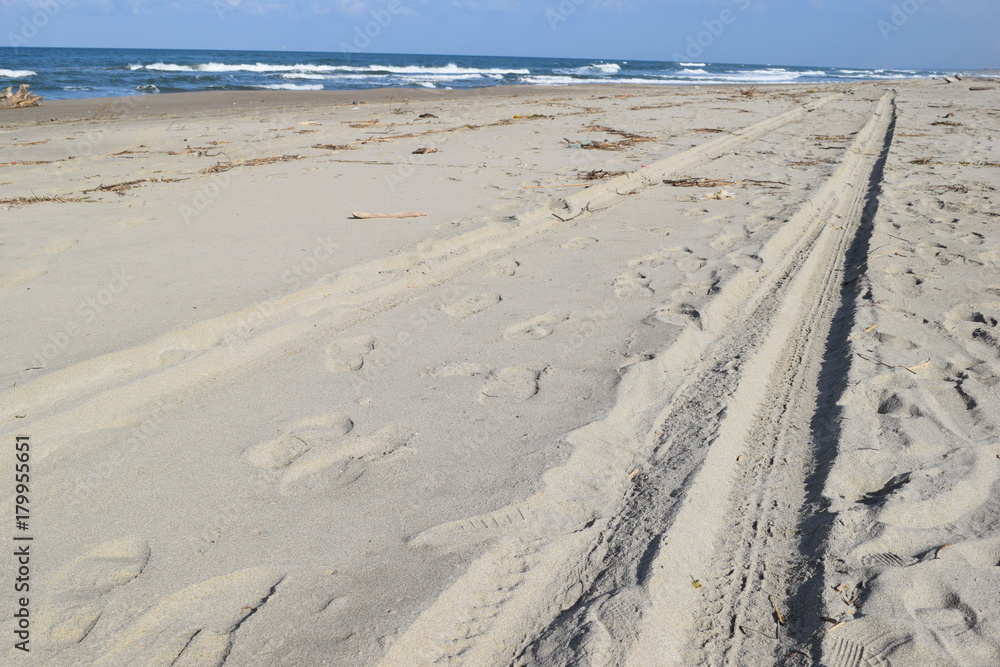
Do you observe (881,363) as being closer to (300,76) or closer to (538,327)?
(538,327)

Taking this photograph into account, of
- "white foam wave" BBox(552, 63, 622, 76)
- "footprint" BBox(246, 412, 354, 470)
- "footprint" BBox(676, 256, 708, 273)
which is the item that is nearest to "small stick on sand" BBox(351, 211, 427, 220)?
"footprint" BBox(676, 256, 708, 273)

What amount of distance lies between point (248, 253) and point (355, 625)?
288 cm

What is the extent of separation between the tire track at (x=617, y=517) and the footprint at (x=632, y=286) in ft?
1.22

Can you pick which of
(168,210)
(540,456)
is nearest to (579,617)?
(540,456)

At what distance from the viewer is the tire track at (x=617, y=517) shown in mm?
1416

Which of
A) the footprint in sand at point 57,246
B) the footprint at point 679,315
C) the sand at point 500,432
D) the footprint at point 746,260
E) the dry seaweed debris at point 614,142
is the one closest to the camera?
the sand at point 500,432

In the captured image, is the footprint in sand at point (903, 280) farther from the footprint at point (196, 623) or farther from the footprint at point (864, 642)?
the footprint at point (196, 623)

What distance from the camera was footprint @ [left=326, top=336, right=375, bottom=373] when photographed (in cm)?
265

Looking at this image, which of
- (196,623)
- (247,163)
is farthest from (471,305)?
(247,163)

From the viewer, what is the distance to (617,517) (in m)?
1.80

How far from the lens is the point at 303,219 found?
4613mm

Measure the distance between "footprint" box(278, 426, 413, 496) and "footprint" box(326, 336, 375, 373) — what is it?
529mm

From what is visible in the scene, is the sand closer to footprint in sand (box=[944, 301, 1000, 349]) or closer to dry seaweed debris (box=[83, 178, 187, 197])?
footprint in sand (box=[944, 301, 1000, 349])

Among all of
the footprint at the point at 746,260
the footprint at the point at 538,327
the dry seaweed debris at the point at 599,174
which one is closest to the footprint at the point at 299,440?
the footprint at the point at 538,327
